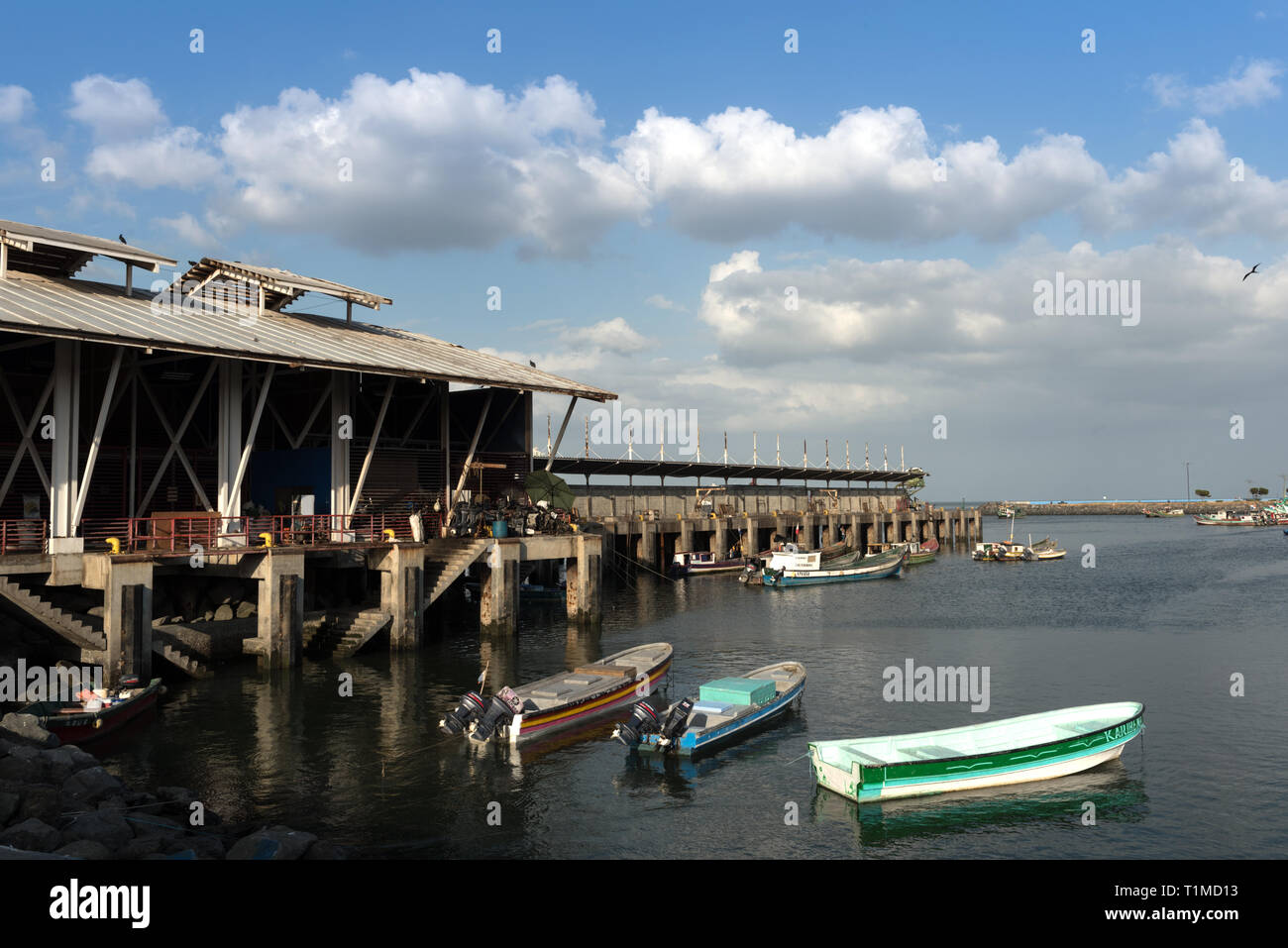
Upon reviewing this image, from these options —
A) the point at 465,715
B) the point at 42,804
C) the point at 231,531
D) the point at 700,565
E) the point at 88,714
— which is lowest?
the point at 700,565

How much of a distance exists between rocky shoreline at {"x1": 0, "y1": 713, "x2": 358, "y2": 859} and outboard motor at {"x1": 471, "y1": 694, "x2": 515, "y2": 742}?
718 cm

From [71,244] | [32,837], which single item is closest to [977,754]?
[32,837]

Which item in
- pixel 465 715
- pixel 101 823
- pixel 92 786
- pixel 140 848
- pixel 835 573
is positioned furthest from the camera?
pixel 835 573

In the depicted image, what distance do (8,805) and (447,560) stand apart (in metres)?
24.8

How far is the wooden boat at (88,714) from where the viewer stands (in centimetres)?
2356

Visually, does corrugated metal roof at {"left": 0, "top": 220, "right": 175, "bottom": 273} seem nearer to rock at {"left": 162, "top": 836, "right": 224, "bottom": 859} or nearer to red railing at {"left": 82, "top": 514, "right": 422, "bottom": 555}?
red railing at {"left": 82, "top": 514, "right": 422, "bottom": 555}

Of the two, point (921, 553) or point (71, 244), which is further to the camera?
point (921, 553)

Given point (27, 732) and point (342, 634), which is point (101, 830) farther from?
point (342, 634)

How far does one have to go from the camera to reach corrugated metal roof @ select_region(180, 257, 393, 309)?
42.9 m

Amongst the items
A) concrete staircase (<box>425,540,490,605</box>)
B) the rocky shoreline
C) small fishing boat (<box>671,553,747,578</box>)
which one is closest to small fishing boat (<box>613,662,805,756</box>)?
the rocky shoreline

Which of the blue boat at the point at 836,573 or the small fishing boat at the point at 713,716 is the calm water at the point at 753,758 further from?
the blue boat at the point at 836,573

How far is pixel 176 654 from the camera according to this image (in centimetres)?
3184

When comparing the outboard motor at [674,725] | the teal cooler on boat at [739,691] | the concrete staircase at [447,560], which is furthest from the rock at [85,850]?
the concrete staircase at [447,560]
